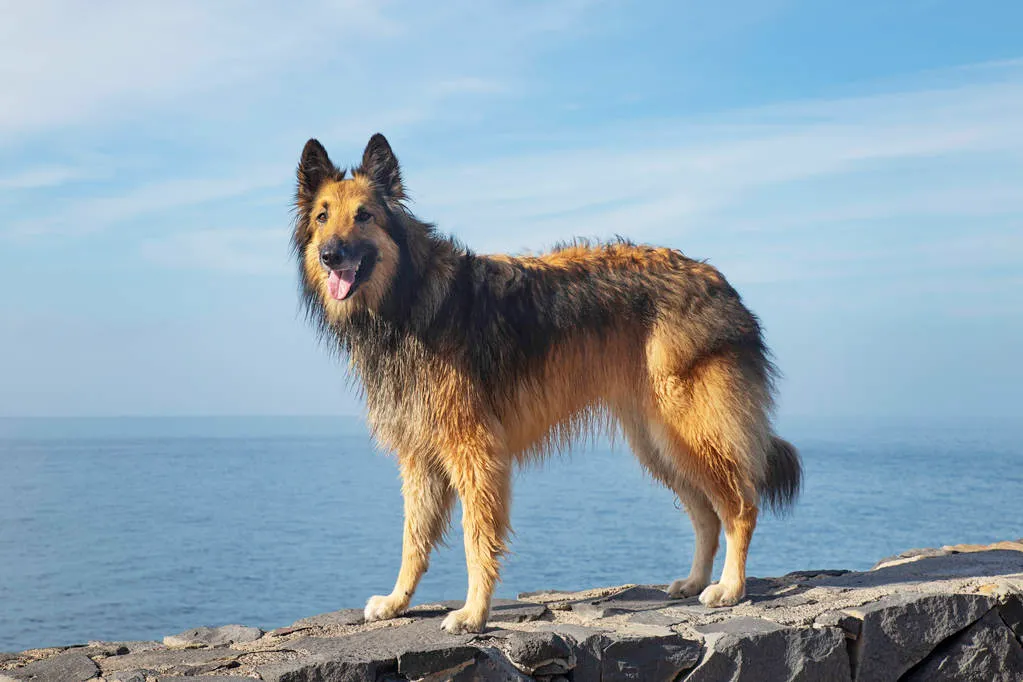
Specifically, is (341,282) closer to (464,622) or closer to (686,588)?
(464,622)

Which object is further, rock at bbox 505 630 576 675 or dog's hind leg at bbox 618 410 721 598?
dog's hind leg at bbox 618 410 721 598

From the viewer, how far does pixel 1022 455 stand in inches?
2340

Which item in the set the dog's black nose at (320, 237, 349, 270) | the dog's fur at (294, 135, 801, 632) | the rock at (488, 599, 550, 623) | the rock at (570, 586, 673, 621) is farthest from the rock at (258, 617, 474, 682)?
the dog's black nose at (320, 237, 349, 270)

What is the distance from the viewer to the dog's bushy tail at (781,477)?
5004mm

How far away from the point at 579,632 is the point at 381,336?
1625mm

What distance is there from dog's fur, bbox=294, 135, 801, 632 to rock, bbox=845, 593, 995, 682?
66 cm

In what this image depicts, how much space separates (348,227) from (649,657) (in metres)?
2.34

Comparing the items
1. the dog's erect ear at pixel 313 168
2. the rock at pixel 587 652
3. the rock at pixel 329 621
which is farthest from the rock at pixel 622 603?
the dog's erect ear at pixel 313 168

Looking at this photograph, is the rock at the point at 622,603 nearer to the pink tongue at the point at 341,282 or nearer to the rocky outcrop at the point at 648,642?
the rocky outcrop at the point at 648,642

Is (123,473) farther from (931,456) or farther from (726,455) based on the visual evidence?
(726,455)

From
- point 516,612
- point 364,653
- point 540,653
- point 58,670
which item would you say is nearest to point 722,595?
point 516,612

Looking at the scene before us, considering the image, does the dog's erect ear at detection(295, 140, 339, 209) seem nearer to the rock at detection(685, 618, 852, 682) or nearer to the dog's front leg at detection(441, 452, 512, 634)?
the dog's front leg at detection(441, 452, 512, 634)

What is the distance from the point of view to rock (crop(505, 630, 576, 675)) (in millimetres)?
3955

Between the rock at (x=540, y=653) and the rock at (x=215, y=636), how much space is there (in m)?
1.19
